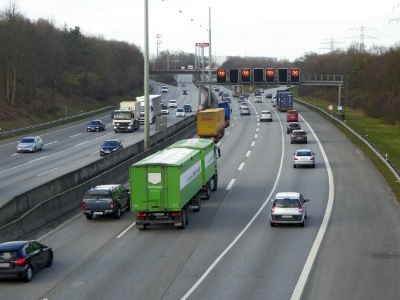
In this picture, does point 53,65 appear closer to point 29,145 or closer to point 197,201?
point 29,145

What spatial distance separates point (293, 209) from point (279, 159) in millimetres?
25787

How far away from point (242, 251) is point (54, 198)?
37.0ft

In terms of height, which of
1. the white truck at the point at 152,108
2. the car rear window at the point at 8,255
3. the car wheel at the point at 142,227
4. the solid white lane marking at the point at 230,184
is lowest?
the solid white lane marking at the point at 230,184

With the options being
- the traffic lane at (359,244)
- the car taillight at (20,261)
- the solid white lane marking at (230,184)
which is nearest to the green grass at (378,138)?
the traffic lane at (359,244)

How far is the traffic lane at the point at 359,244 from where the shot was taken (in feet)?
75.0

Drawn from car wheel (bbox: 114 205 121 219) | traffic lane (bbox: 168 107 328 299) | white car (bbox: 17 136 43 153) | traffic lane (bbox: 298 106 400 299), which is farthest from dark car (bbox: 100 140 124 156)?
car wheel (bbox: 114 205 121 219)

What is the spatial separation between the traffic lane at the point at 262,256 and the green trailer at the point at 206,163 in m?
1.34

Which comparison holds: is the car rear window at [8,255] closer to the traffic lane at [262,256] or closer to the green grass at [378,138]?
the traffic lane at [262,256]

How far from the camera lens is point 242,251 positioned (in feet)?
93.0

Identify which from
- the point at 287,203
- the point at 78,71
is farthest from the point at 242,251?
the point at 78,71

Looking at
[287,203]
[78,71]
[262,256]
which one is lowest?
[262,256]

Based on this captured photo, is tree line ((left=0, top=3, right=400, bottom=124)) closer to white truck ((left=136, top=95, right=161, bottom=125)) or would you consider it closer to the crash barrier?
white truck ((left=136, top=95, right=161, bottom=125))

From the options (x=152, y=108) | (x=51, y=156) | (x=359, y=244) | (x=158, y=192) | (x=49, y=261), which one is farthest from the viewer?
(x=152, y=108)

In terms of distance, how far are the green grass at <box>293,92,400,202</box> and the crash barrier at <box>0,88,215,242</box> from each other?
16.9 meters
